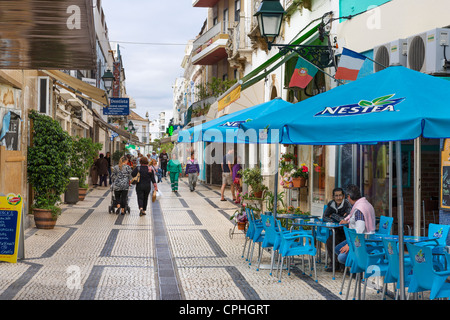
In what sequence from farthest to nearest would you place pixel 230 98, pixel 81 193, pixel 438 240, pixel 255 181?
pixel 81 193, pixel 255 181, pixel 230 98, pixel 438 240

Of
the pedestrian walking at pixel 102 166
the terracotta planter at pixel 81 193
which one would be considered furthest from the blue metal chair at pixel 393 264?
the pedestrian walking at pixel 102 166

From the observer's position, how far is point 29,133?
13273 millimetres

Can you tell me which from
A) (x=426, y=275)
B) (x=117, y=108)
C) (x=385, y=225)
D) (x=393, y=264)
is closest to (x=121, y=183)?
(x=385, y=225)

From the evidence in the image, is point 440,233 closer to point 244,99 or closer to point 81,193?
point 244,99

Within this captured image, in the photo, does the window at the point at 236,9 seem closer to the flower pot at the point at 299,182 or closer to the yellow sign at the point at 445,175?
the flower pot at the point at 299,182

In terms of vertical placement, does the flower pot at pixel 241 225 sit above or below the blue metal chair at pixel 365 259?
below

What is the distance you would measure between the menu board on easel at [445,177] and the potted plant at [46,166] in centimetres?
833

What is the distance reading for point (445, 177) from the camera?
Answer: 823 cm

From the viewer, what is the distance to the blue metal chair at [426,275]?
5270 mm

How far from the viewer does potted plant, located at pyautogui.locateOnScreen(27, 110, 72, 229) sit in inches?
506

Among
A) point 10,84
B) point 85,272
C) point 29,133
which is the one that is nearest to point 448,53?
point 85,272

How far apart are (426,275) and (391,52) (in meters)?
5.06

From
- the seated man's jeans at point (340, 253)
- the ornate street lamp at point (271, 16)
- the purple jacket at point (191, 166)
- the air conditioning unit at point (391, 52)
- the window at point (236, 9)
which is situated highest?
the window at point (236, 9)
